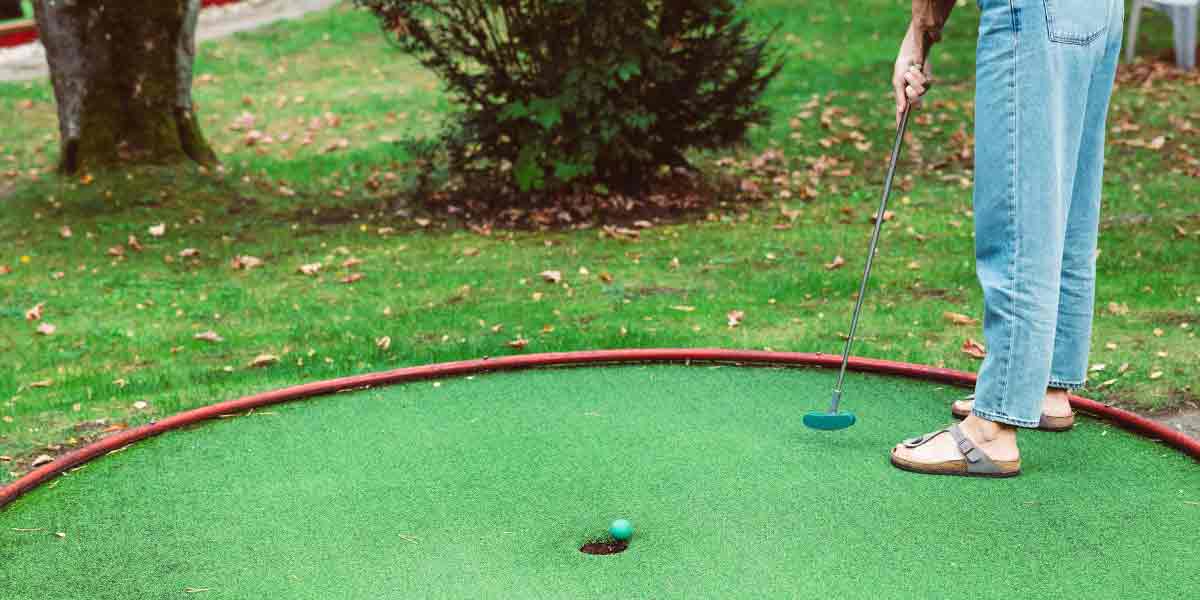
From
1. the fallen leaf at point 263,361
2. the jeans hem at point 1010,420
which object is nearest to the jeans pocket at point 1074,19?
the jeans hem at point 1010,420

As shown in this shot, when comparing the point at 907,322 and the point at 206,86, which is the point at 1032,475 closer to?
the point at 907,322

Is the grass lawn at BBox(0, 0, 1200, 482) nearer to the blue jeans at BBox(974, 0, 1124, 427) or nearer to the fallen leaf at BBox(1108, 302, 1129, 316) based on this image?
the fallen leaf at BBox(1108, 302, 1129, 316)

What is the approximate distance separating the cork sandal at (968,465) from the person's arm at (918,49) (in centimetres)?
85

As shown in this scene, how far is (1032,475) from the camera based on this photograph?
289 centimetres

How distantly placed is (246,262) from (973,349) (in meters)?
3.86

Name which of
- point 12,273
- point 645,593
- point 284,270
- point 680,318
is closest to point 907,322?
point 680,318

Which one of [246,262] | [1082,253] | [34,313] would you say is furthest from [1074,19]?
[246,262]

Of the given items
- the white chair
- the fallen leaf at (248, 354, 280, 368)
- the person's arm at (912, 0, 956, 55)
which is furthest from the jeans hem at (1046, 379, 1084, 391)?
the white chair

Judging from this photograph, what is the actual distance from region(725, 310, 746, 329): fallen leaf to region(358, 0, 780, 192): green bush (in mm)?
2158

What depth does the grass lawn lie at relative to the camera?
173 inches

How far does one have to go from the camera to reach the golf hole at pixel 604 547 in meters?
2.50

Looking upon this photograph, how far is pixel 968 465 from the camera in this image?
288 cm

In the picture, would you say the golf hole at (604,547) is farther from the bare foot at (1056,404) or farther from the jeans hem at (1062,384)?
the jeans hem at (1062,384)

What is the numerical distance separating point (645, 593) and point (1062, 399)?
1512 mm
